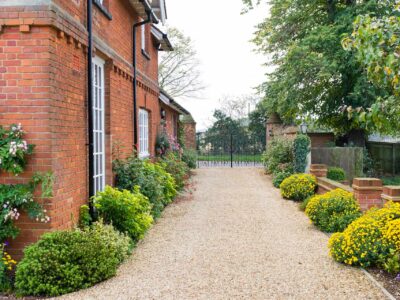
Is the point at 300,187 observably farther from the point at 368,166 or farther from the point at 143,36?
the point at 368,166

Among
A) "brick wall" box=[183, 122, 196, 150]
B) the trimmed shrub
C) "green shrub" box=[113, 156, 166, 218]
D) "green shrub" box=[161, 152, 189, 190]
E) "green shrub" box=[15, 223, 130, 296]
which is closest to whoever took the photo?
"green shrub" box=[15, 223, 130, 296]

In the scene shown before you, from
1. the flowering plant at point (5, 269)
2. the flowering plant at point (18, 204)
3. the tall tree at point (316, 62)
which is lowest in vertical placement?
the flowering plant at point (5, 269)

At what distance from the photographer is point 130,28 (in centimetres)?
1055

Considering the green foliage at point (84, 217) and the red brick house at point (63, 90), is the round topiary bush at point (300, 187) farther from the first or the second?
the green foliage at point (84, 217)

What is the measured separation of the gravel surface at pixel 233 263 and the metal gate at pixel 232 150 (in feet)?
51.3

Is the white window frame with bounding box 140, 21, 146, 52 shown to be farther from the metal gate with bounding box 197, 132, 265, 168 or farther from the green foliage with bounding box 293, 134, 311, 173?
the metal gate with bounding box 197, 132, 265, 168

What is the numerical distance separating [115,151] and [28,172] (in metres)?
3.35

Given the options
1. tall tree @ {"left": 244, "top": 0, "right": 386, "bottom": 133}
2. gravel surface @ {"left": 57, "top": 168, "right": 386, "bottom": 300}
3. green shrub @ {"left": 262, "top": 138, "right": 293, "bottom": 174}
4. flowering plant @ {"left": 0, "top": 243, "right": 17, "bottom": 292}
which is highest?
tall tree @ {"left": 244, "top": 0, "right": 386, "bottom": 133}

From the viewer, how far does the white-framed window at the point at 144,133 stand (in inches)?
478

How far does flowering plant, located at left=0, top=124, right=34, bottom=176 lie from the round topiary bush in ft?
26.8

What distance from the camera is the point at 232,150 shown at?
2577 cm

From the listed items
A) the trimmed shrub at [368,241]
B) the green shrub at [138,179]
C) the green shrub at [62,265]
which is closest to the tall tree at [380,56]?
the trimmed shrub at [368,241]

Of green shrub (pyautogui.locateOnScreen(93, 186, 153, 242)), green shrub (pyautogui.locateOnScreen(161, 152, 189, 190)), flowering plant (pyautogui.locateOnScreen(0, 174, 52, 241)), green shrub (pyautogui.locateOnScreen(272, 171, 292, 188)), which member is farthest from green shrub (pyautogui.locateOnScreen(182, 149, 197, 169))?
flowering plant (pyautogui.locateOnScreen(0, 174, 52, 241))

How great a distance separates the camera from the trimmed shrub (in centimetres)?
564
